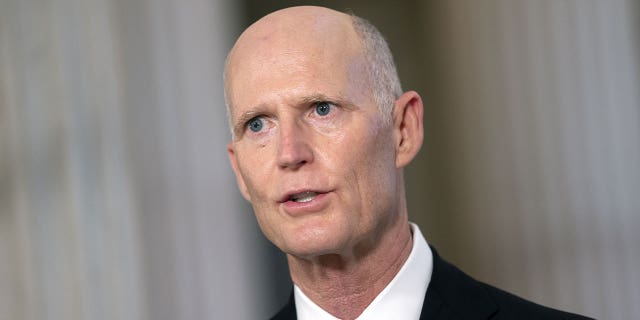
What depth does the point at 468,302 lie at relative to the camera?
7.66ft

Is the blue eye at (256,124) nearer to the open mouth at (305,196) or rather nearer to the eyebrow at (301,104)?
the eyebrow at (301,104)

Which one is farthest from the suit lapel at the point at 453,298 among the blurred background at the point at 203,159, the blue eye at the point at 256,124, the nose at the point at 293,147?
the blurred background at the point at 203,159

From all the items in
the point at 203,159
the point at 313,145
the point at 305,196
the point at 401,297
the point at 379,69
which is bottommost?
the point at 203,159

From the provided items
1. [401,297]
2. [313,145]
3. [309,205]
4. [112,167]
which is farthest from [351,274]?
[112,167]

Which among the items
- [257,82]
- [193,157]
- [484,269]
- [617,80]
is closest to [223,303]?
[193,157]

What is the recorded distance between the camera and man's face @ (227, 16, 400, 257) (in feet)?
7.09

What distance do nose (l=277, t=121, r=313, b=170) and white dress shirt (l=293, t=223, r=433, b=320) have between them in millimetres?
423

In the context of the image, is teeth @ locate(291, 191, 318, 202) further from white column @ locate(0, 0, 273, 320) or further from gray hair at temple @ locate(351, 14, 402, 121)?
white column @ locate(0, 0, 273, 320)

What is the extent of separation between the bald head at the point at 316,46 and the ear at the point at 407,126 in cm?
3

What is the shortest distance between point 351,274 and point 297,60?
0.57m

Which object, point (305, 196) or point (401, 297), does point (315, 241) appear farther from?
point (401, 297)

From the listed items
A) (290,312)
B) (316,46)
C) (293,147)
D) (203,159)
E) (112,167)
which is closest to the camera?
(293,147)

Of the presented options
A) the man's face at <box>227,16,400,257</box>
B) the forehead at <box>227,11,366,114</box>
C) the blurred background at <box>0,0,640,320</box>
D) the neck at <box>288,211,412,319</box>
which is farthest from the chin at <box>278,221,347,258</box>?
the blurred background at <box>0,0,640,320</box>

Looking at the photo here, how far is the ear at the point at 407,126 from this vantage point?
2.38 metres
